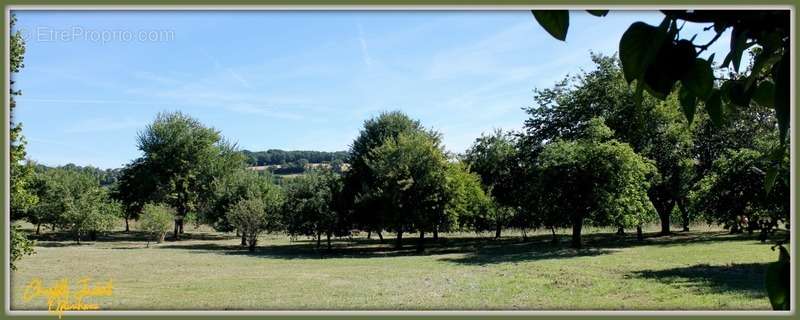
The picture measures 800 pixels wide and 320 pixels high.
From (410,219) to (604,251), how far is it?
11503 millimetres

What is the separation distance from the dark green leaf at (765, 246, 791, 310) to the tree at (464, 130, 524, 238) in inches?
1381

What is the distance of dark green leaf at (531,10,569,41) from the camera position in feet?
2.33

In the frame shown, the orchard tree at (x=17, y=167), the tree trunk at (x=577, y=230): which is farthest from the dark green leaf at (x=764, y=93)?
the tree trunk at (x=577, y=230)

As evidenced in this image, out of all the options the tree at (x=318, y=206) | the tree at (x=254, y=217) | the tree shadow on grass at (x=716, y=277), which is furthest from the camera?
the tree at (x=254, y=217)

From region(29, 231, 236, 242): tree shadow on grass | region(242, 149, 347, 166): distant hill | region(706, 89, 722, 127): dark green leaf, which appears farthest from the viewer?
region(242, 149, 347, 166): distant hill

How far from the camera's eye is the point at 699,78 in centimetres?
66

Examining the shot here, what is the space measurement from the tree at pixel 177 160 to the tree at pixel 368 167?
1952 centimetres

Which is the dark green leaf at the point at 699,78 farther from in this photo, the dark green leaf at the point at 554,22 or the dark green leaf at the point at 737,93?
the dark green leaf at the point at 737,93

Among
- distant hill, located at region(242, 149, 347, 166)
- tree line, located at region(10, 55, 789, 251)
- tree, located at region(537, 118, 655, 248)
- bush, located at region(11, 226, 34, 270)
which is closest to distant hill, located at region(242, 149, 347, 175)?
distant hill, located at region(242, 149, 347, 166)

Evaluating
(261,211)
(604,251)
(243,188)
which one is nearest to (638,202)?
(604,251)

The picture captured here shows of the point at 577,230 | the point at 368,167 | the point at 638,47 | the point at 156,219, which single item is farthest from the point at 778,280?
the point at 156,219

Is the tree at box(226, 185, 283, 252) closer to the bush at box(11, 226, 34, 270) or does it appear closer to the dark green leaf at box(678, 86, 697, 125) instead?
the bush at box(11, 226, 34, 270)

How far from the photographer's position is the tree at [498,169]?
1467 inches

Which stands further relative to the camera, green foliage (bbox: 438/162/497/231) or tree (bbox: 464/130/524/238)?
tree (bbox: 464/130/524/238)
